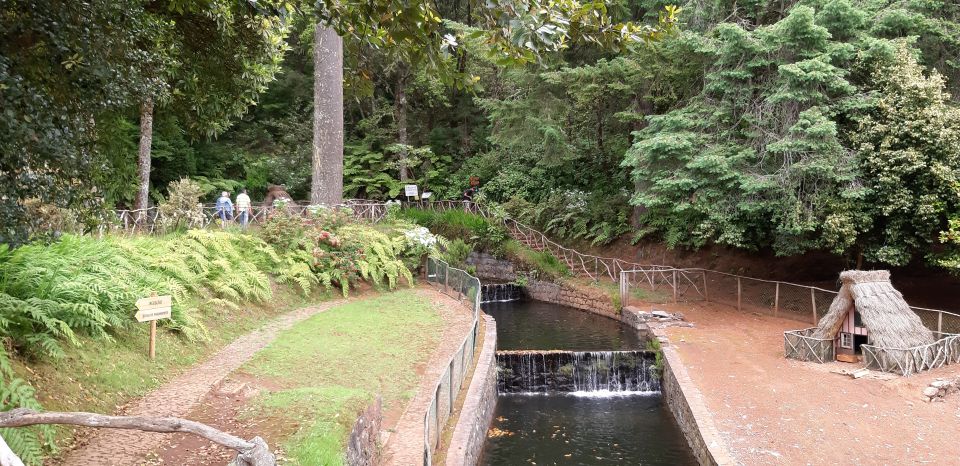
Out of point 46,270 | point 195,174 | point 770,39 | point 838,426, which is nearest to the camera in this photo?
point 46,270

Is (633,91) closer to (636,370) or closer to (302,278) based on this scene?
(636,370)

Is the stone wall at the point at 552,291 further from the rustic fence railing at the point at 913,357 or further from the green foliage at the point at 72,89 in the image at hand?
the green foliage at the point at 72,89

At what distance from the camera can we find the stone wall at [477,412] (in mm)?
8836

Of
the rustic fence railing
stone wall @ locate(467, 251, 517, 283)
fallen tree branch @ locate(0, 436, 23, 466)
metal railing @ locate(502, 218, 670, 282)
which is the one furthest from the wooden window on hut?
fallen tree branch @ locate(0, 436, 23, 466)

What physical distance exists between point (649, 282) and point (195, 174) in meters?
22.9

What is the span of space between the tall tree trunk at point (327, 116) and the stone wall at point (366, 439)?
11.7m

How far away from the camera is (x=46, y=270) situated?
7.75 m

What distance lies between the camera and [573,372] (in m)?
14.7

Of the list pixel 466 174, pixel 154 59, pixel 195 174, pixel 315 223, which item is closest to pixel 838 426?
pixel 154 59

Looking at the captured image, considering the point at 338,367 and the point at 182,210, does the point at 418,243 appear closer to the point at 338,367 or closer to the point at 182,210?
the point at 182,210

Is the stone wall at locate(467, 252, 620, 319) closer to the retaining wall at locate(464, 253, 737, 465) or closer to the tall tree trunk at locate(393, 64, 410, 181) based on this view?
the retaining wall at locate(464, 253, 737, 465)

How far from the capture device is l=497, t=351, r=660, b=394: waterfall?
48.1 feet

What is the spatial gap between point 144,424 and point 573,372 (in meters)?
12.0

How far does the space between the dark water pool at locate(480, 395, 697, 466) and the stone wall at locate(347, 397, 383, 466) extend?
11.6ft
